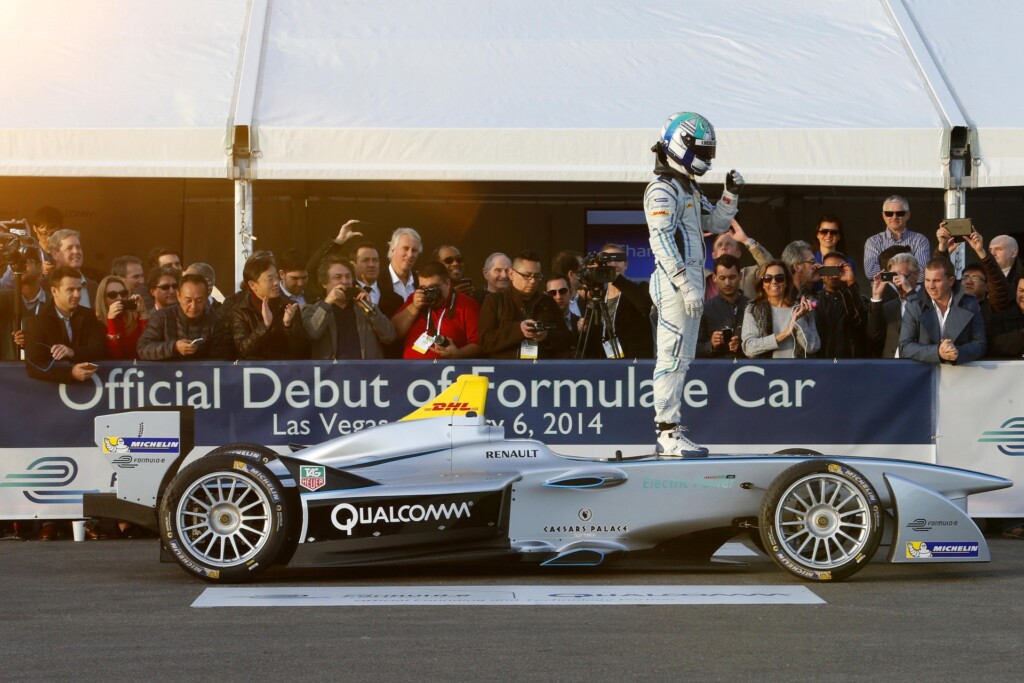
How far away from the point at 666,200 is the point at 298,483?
259 cm

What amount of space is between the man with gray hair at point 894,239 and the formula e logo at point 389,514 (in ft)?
17.1

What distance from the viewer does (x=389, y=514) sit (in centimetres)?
795

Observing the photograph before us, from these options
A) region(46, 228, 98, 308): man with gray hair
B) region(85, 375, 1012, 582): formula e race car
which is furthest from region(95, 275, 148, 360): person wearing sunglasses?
region(85, 375, 1012, 582): formula e race car

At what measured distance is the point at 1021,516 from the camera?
10250 millimetres

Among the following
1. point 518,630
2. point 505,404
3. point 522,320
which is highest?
point 522,320

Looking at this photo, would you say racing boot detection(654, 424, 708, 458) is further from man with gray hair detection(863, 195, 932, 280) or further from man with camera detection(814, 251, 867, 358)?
man with gray hair detection(863, 195, 932, 280)

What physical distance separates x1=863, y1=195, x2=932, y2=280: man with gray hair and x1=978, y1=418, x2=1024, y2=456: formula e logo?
6.56ft

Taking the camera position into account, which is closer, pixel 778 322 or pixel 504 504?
pixel 504 504

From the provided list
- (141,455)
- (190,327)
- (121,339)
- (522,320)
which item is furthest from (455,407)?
(121,339)

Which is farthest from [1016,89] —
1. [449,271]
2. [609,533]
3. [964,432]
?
[609,533]

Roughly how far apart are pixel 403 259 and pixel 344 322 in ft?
3.80

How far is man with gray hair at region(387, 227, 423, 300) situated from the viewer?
1152 centimetres

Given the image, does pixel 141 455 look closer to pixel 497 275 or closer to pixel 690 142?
pixel 690 142

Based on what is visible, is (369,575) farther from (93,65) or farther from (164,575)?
(93,65)
